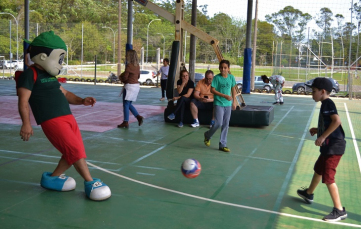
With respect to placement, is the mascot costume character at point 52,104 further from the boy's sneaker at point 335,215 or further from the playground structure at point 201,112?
the playground structure at point 201,112

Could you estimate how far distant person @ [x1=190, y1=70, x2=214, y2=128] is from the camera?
11.3 meters

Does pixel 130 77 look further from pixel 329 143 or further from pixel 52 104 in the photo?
pixel 329 143

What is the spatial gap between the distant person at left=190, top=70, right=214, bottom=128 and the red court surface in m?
1.93

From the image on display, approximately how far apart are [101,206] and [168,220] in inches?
35.6

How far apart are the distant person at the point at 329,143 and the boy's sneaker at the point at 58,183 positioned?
125 inches

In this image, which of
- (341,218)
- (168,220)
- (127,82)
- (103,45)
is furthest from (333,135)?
(103,45)

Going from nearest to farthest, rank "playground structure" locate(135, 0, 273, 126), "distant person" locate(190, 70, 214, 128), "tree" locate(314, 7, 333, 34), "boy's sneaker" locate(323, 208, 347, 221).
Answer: "boy's sneaker" locate(323, 208, 347, 221) < "distant person" locate(190, 70, 214, 128) < "playground structure" locate(135, 0, 273, 126) < "tree" locate(314, 7, 333, 34)

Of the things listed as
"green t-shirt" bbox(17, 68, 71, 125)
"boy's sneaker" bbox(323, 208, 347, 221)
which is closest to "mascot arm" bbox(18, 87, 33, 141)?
"green t-shirt" bbox(17, 68, 71, 125)

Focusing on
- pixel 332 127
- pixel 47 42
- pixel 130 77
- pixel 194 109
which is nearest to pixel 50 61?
pixel 47 42

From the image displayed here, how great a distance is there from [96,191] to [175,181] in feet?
4.83

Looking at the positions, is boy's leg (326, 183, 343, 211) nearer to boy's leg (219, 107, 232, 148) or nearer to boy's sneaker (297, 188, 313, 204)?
boy's sneaker (297, 188, 313, 204)

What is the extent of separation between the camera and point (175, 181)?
6.60 meters

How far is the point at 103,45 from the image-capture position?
5022cm

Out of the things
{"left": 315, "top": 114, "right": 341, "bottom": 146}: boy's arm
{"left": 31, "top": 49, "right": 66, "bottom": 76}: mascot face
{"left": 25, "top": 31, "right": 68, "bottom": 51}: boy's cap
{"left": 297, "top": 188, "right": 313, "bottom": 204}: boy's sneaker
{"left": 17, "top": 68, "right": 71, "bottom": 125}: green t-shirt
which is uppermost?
{"left": 25, "top": 31, "right": 68, "bottom": 51}: boy's cap
